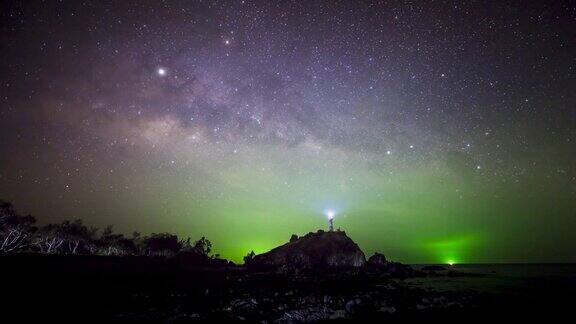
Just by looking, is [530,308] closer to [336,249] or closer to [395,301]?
[395,301]

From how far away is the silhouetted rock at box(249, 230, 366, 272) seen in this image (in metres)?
103

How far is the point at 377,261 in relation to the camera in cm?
11244

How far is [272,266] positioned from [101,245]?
63160 millimetres

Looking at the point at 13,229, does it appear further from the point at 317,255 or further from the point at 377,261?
the point at 377,261

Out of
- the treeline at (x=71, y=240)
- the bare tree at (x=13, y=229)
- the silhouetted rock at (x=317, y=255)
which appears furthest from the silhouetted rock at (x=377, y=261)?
the bare tree at (x=13, y=229)

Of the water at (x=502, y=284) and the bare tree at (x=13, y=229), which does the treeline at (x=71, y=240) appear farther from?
the water at (x=502, y=284)

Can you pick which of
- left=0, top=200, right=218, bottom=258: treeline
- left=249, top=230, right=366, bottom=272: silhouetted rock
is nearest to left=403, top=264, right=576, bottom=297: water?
left=249, top=230, right=366, bottom=272: silhouetted rock

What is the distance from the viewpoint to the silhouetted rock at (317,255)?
10256cm

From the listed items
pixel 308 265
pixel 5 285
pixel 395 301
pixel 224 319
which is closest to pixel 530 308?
pixel 395 301

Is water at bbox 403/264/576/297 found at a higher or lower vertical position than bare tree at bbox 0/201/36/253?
lower

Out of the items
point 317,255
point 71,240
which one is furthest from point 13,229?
point 317,255

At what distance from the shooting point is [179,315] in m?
22.6

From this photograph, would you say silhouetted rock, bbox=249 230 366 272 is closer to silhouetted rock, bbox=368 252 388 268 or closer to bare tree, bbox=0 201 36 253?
Answer: silhouetted rock, bbox=368 252 388 268

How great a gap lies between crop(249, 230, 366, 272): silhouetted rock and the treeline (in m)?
44.4
